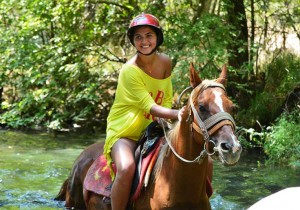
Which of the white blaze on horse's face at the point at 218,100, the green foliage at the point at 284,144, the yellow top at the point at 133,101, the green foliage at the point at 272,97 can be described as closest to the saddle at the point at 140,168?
the yellow top at the point at 133,101

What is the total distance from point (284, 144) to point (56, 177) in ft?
14.1

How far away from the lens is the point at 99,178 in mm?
5906

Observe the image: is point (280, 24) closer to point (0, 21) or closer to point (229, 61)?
point (229, 61)

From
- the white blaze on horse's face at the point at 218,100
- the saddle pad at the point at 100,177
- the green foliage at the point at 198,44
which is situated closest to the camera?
the white blaze on horse's face at the point at 218,100

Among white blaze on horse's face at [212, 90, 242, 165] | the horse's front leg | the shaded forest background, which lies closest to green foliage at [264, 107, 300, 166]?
the shaded forest background

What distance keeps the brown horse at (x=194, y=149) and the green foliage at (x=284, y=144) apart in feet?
18.0

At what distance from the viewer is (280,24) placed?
14516 mm

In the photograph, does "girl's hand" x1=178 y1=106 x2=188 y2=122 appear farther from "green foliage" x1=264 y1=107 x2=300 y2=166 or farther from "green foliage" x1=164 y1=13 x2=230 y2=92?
"green foliage" x1=164 y1=13 x2=230 y2=92

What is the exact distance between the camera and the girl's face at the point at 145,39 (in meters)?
5.43

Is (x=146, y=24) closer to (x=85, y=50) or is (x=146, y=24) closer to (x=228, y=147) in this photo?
(x=228, y=147)

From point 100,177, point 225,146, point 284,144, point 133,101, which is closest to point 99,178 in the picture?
point 100,177

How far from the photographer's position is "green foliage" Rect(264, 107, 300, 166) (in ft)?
33.8

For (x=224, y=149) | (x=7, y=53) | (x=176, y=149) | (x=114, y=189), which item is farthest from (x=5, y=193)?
(x=7, y=53)

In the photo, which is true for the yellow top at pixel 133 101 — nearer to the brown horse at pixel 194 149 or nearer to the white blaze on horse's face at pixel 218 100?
the brown horse at pixel 194 149
